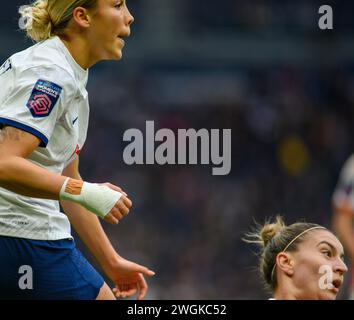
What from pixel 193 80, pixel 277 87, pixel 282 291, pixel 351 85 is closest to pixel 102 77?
pixel 193 80

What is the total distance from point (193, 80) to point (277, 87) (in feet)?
3.55

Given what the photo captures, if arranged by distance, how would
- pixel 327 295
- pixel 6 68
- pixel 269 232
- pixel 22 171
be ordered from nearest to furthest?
pixel 22 171, pixel 6 68, pixel 327 295, pixel 269 232

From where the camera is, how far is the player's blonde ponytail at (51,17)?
160 inches

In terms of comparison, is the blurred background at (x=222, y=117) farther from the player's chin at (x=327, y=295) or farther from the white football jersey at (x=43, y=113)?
the white football jersey at (x=43, y=113)

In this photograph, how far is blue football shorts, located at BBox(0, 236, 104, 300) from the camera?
395cm

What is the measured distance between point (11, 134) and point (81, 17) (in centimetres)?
59

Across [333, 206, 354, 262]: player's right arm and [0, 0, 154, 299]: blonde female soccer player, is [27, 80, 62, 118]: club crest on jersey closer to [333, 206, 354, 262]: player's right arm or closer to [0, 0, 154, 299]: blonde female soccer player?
[0, 0, 154, 299]: blonde female soccer player

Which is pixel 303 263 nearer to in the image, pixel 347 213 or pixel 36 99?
pixel 36 99

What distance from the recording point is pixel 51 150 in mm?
3932

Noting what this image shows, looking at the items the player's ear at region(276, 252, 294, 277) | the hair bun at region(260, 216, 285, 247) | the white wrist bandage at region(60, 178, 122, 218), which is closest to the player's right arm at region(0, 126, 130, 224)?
the white wrist bandage at region(60, 178, 122, 218)

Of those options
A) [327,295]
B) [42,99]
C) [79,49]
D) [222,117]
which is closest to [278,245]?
[327,295]

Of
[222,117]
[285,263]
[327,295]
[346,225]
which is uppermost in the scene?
[222,117]

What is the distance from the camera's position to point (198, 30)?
1466cm
